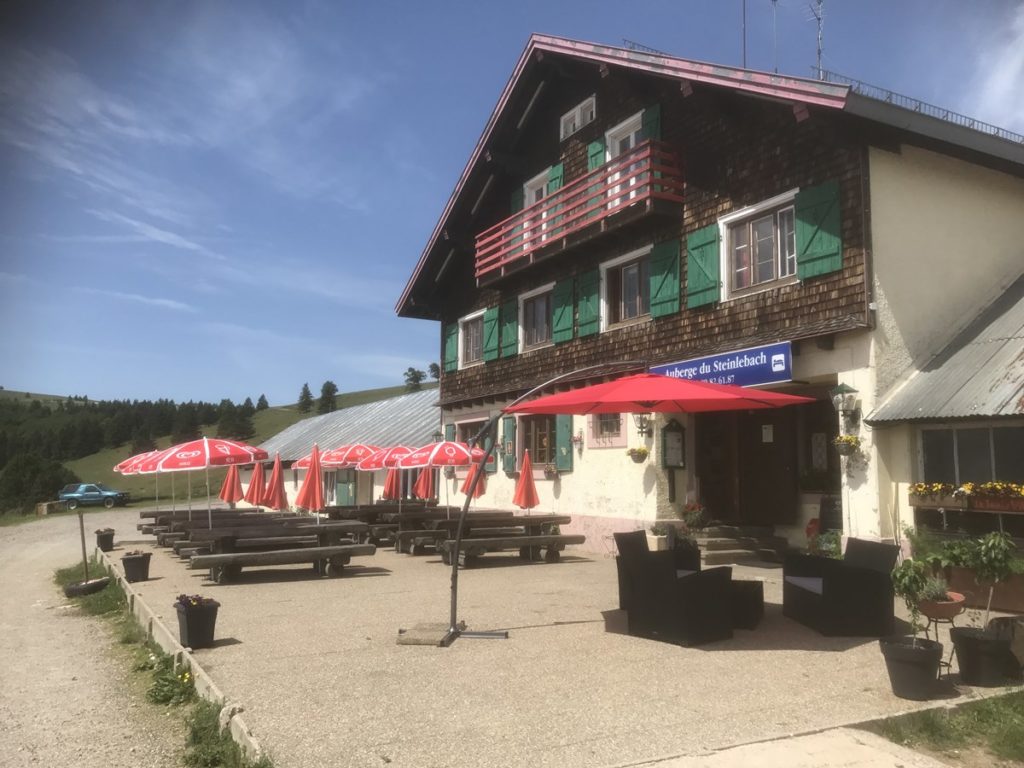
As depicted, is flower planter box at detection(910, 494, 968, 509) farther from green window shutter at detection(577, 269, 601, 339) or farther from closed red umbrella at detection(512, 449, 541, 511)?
green window shutter at detection(577, 269, 601, 339)

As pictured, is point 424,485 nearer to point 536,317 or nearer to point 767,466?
point 536,317

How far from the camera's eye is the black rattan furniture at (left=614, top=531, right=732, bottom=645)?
699 cm

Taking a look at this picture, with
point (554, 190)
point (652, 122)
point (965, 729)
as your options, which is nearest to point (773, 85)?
point (652, 122)

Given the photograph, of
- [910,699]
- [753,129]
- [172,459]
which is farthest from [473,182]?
[910,699]

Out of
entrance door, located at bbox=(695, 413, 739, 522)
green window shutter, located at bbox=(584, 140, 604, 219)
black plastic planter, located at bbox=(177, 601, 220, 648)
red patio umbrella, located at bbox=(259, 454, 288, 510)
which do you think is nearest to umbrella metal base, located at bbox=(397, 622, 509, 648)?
black plastic planter, located at bbox=(177, 601, 220, 648)

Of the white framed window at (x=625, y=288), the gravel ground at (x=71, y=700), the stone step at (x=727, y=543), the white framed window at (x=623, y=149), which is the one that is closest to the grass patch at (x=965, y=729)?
the gravel ground at (x=71, y=700)

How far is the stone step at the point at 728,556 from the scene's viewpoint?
12.8 meters

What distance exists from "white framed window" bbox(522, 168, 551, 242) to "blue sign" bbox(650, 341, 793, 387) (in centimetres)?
566

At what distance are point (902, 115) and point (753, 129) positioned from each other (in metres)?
2.64

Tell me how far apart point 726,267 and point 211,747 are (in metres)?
10.8

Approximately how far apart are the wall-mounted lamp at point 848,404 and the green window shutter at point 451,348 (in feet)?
40.4

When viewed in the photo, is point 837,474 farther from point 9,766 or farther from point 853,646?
point 9,766

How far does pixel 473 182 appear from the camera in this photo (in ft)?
66.2

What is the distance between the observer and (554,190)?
59.6 feet
